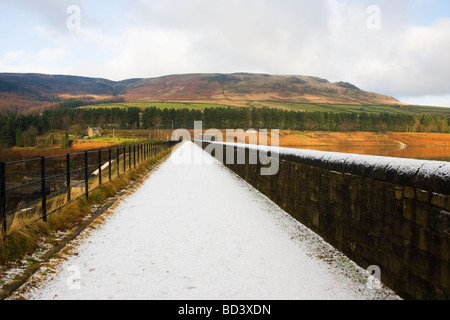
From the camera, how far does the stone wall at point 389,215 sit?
3004 mm

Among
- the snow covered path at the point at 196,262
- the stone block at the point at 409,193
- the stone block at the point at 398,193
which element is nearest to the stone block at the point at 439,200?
the stone block at the point at 409,193

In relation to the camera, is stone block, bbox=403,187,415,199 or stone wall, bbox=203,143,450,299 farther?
stone block, bbox=403,187,415,199

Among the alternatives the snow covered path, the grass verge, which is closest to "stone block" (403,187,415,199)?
the snow covered path

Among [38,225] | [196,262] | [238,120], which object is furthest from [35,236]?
[238,120]

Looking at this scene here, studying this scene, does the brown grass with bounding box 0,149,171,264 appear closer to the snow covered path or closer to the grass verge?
the grass verge

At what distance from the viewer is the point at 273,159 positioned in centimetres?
909

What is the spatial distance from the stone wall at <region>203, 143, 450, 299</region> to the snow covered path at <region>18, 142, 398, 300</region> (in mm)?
430

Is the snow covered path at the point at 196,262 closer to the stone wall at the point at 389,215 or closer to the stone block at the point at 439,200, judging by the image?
the stone wall at the point at 389,215

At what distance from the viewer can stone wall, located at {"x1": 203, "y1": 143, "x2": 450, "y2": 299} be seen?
300 centimetres

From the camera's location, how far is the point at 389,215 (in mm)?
3703

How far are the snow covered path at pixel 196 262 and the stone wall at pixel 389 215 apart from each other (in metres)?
0.43

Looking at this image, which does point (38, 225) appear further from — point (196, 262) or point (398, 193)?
point (398, 193)

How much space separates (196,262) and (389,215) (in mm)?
2378
